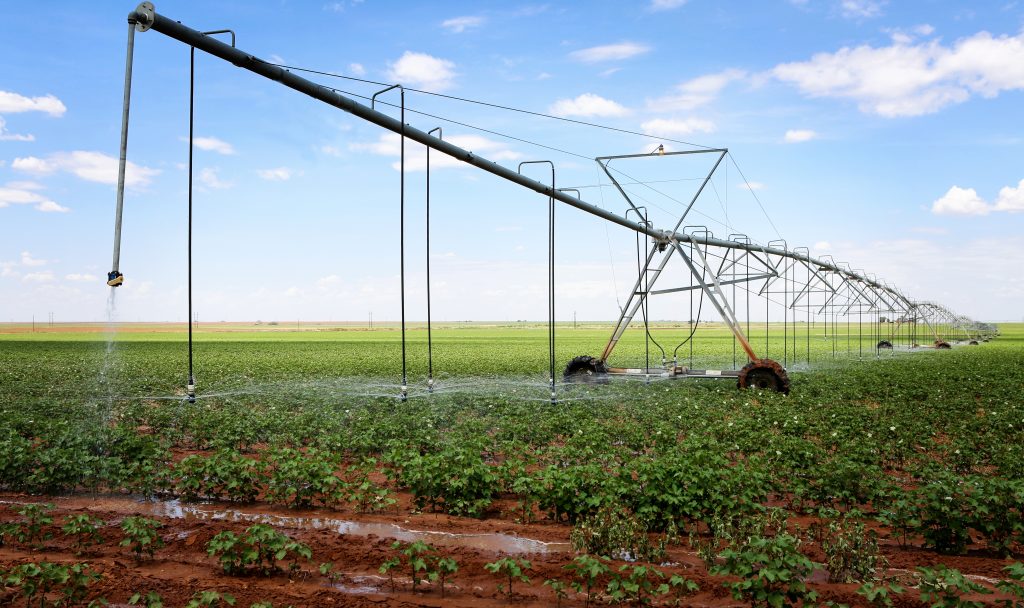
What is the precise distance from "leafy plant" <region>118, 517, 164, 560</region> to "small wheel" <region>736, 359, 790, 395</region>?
51.7ft

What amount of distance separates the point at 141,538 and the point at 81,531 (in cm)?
131

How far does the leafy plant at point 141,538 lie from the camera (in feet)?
22.2

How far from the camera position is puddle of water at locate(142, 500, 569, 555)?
7.29 m

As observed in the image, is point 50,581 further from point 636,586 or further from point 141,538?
point 636,586

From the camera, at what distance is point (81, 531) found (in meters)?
7.53

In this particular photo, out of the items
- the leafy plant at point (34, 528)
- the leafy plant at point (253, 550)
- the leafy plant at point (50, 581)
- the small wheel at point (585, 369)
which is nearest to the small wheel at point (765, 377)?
the small wheel at point (585, 369)

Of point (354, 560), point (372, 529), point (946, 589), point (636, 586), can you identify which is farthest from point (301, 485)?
point (946, 589)

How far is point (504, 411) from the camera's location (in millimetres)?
→ 15000

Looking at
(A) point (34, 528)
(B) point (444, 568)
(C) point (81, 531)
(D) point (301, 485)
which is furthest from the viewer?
(D) point (301, 485)

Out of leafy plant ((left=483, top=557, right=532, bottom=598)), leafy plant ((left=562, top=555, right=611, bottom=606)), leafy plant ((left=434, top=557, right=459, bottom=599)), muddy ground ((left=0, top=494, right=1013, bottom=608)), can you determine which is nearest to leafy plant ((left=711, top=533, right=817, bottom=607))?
muddy ground ((left=0, top=494, right=1013, bottom=608))

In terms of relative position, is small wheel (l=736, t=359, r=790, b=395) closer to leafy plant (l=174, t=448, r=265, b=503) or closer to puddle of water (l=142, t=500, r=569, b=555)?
puddle of water (l=142, t=500, r=569, b=555)

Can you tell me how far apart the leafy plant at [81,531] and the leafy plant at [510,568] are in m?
4.05

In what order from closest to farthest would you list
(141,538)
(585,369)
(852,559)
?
(852,559) → (141,538) → (585,369)

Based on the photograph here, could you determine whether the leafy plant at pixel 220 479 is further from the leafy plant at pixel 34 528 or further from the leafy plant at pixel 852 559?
the leafy plant at pixel 852 559
